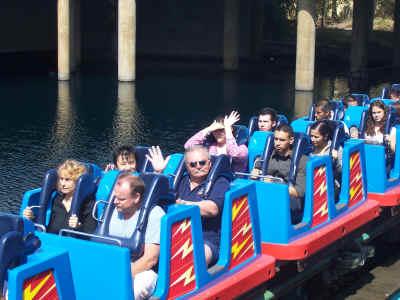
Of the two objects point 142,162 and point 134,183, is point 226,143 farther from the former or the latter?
point 134,183

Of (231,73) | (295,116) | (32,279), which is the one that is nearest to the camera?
(32,279)

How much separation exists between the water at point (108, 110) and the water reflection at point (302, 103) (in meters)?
0.05

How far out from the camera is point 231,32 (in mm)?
33656

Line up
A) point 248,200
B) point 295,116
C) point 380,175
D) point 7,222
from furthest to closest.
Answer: point 295,116
point 380,175
point 248,200
point 7,222

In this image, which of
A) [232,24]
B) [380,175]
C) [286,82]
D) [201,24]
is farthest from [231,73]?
[380,175]

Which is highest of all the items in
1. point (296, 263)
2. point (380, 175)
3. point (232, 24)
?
point (232, 24)

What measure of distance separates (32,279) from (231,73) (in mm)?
30272

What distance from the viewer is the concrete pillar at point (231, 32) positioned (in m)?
33.4

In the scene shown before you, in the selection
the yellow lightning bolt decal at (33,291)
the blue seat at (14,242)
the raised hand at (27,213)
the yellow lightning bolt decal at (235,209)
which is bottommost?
the yellow lightning bolt decal at (33,291)

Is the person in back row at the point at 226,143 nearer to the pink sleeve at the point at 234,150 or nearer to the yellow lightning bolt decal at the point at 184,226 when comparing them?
the pink sleeve at the point at 234,150

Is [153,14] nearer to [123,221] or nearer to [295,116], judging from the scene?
[295,116]

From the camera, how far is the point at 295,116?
1969 centimetres

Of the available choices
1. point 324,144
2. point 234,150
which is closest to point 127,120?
point 324,144

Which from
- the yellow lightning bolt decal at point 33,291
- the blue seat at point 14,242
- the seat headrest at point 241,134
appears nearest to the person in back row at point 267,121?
the seat headrest at point 241,134
